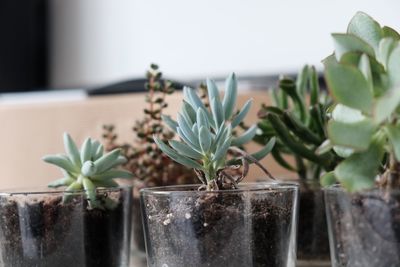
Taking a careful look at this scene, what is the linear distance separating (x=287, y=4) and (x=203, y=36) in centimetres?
21

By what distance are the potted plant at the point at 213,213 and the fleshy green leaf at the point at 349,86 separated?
101mm

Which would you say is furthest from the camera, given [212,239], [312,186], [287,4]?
[287,4]

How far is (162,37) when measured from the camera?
1367mm

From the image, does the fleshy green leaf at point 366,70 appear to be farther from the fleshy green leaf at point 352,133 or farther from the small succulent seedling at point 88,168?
the small succulent seedling at point 88,168

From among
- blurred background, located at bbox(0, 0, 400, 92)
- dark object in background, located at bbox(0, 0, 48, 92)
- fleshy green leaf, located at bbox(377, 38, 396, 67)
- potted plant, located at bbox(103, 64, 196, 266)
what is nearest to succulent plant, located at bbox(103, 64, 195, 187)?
potted plant, located at bbox(103, 64, 196, 266)

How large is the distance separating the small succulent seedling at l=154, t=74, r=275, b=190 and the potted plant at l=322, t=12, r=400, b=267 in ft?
0.28

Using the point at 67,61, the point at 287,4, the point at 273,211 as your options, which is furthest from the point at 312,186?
the point at 67,61

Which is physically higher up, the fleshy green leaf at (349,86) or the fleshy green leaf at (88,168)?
the fleshy green leaf at (349,86)

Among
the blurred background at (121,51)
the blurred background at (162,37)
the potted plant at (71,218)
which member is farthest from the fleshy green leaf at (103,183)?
the blurred background at (162,37)

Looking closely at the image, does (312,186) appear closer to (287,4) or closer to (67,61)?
(287,4)

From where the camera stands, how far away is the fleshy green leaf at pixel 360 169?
364mm

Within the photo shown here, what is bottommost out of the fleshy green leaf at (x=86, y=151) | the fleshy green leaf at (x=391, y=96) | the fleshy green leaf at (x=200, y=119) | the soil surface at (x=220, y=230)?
the soil surface at (x=220, y=230)

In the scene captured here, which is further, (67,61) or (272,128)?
(67,61)

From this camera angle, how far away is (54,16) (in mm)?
1602
